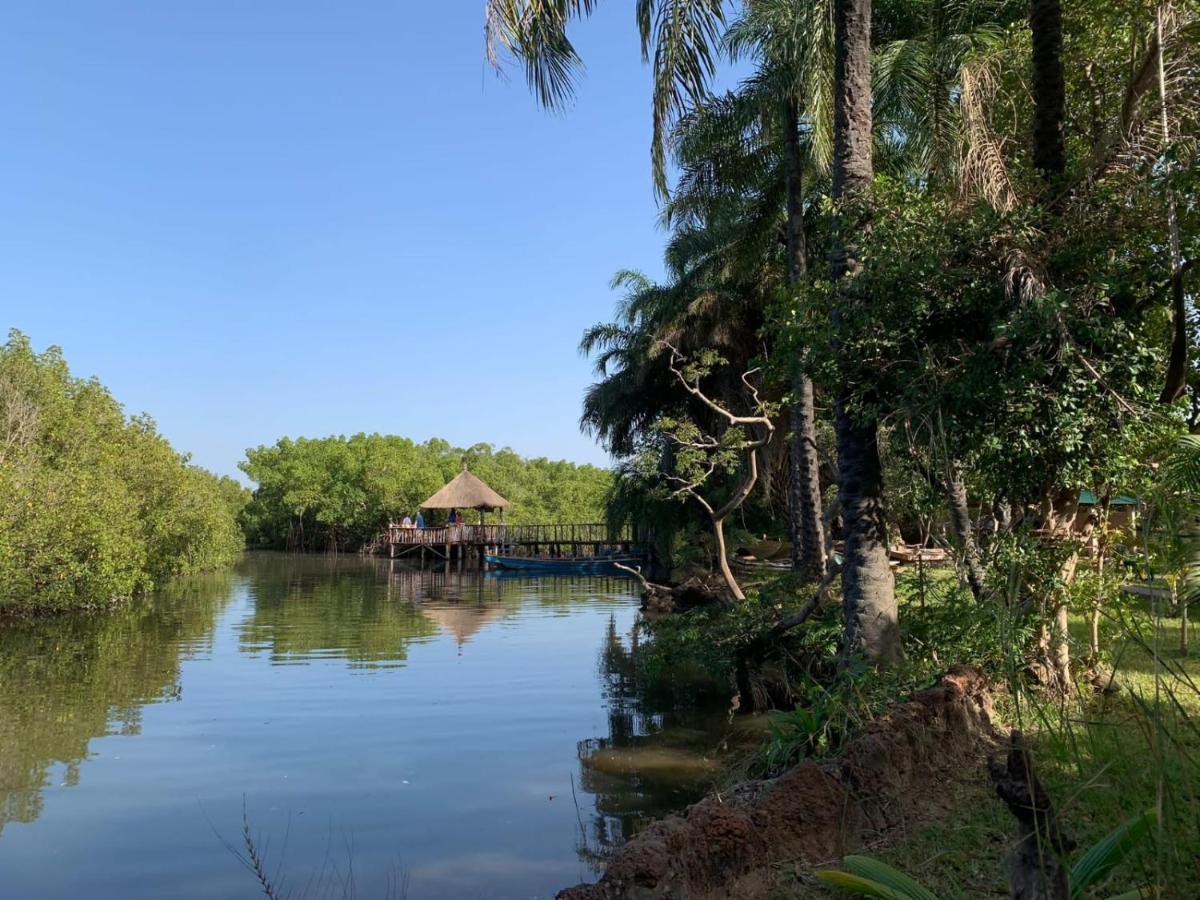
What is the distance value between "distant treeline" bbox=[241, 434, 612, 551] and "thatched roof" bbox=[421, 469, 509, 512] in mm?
11575

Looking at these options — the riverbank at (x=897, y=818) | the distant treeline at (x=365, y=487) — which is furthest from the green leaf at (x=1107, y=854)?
the distant treeline at (x=365, y=487)

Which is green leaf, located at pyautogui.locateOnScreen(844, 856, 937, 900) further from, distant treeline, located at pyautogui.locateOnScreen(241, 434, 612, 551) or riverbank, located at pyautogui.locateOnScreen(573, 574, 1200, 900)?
distant treeline, located at pyautogui.locateOnScreen(241, 434, 612, 551)

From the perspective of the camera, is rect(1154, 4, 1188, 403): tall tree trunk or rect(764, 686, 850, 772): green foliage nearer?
rect(1154, 4, 1188, 403): tall tree trunk

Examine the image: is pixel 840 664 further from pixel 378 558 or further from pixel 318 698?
pixel 378 558

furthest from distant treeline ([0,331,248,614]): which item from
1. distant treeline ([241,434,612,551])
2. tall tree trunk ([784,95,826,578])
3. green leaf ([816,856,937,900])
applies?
distant treeline ([241,434,612,551])

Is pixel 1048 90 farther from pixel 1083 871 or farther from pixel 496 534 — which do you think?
pixel 496 534

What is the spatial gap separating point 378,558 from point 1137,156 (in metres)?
61.2

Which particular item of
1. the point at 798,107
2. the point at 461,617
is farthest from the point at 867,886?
the point at 461,617

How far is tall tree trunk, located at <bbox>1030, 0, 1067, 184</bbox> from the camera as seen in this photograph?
7.91 meters

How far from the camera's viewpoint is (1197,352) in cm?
704

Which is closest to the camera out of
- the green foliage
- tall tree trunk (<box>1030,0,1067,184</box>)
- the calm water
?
the green foliage

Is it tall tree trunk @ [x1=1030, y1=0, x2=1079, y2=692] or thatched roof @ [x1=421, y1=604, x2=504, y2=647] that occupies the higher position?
tall tree trunk @ [x1=1030, y1=0, x2=1079, y2=692]

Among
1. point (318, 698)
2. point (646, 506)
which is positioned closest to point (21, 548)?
point (318, 698)

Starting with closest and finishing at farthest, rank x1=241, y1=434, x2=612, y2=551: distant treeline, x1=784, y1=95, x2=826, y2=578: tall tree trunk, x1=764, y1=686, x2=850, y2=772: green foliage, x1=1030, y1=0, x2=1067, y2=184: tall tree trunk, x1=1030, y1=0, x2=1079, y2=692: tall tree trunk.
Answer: x1=764, y1=686, x2=850, y2=772: green foliage < x1=1030, y1=0, x2=1079, y2=692: tall tree trunk < x1=1030, y1=0, x2=1067, y2=184: tall tree trunk < x1=784, y1=95, x2=826, y2=578: tall tree trunk < x1=241, y1=434, x2=612, y2=551: distant treeline
